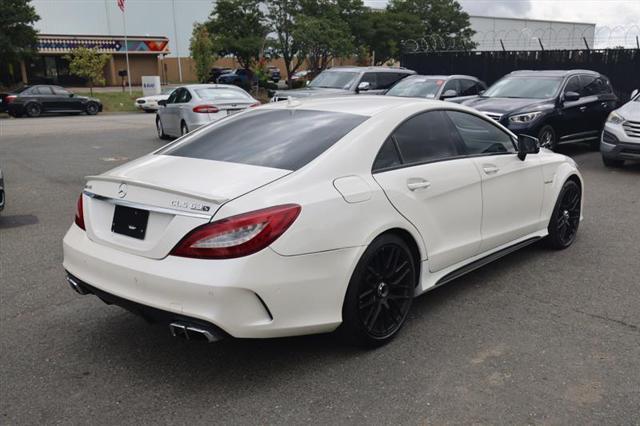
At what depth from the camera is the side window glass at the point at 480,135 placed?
188 inches

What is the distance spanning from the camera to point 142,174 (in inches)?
148

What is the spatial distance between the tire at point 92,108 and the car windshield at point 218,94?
1625 cm

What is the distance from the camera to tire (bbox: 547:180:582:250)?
5.78 metres

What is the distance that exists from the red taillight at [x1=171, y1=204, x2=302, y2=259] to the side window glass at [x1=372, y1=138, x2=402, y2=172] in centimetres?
95

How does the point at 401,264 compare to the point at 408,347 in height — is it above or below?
above

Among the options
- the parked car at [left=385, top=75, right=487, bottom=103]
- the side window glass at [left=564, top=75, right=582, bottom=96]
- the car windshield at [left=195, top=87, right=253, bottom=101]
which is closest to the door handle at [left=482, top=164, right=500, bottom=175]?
the side window glass at [left=564, top=75, right=582, bottom=96]

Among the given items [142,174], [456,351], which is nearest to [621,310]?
[456,351]

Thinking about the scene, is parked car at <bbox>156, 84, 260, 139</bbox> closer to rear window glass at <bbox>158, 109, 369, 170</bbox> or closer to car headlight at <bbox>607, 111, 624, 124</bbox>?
car headlight at <bbox>607, 111, 624, 124</bbox>

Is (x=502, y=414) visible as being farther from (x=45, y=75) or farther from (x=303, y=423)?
(x=45, y=75)

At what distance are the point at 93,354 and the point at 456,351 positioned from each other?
2.25m

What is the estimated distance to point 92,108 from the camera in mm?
28844

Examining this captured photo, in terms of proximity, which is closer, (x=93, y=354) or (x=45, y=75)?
(x=93, y=354)

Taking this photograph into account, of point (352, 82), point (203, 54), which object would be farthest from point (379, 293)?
point (203, 54)

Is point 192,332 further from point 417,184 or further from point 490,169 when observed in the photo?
point 490,169
